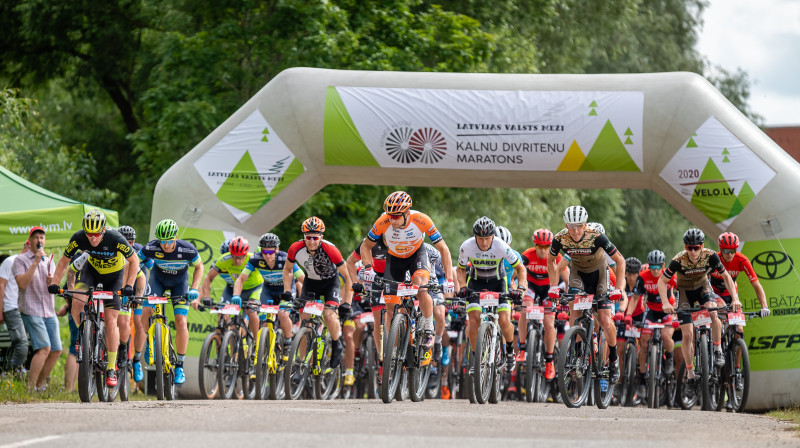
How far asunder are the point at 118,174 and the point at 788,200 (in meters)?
18.8

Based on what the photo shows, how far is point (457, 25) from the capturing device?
78.0 ft

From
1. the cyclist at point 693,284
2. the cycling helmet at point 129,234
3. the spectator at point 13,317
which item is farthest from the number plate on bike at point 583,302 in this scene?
the spectator at point 13,317

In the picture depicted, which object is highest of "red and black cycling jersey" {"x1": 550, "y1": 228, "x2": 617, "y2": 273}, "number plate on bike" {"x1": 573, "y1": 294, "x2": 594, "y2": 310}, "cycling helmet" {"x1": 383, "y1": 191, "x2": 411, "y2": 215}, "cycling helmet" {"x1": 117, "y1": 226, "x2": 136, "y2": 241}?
"cycling helmet" {"x1": 383, "y1": 191, "x2": 411, "y2": 215}

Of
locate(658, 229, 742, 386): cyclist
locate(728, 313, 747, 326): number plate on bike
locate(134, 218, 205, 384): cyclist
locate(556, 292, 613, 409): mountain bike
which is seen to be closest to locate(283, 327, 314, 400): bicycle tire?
locate(134, 218, 205, 384): cyclist

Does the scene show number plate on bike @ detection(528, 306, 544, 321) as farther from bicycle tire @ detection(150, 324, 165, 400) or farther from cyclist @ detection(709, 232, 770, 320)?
bicycle tire @ detection(150, 324, 165, 400)

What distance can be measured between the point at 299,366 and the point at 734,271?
5.46 metres

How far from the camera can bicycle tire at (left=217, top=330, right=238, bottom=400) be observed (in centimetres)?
1403

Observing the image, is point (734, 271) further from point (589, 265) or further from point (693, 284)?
point (589, 265)

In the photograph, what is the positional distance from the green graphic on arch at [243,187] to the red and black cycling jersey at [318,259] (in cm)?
226

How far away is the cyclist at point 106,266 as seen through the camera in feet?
40.3

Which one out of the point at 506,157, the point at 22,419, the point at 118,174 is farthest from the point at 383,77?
the point at 118,174

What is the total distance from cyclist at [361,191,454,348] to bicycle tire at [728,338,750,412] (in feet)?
13.7

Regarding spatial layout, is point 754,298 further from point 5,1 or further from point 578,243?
point 5,1

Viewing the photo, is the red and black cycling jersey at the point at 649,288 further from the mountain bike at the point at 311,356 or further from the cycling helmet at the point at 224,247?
the cycling helmet at the point at 224,247
